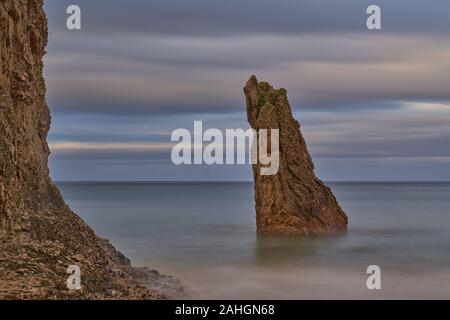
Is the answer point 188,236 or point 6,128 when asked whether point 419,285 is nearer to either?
point 6,128

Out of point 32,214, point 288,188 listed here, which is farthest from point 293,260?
point 32,214

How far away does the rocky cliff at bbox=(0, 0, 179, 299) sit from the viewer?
20.2 meters

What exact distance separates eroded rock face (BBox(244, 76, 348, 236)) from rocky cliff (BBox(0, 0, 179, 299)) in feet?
54.8

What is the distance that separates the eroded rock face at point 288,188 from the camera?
144 ft

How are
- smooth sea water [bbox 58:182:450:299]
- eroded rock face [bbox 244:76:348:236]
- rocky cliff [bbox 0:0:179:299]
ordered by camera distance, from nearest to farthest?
rocky cliff [bbox 0:0:179:299]
smooth sea water [bbox 58:182:450:299]
eroded rock face [bbox 244:76:348:236]

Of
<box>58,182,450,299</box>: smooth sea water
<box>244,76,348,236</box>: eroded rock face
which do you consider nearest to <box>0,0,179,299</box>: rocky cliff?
<box>58,182,450,299</box>: smooth sea water

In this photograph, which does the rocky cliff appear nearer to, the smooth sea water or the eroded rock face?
the smooth sea water

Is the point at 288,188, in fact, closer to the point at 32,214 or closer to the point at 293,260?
the point at 293,260

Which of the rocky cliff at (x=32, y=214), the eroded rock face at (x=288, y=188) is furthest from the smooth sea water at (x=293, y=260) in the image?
the rocky cliff at (x=32, y=214)

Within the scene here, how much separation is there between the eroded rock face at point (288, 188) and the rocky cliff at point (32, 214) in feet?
54.8

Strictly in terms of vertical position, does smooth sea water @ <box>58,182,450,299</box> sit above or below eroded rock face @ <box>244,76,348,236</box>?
below

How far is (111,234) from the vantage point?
48719mm

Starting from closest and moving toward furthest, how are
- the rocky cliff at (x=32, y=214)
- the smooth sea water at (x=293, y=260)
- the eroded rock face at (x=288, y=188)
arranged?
the rocky cliff at (x=32, y=214)
the smooth sea water at (x=293, y=260)
the eroded rock face at (x=288, y=188)

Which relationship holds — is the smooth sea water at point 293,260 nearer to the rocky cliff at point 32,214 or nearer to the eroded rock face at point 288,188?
the eroded rock face at point 288,188
